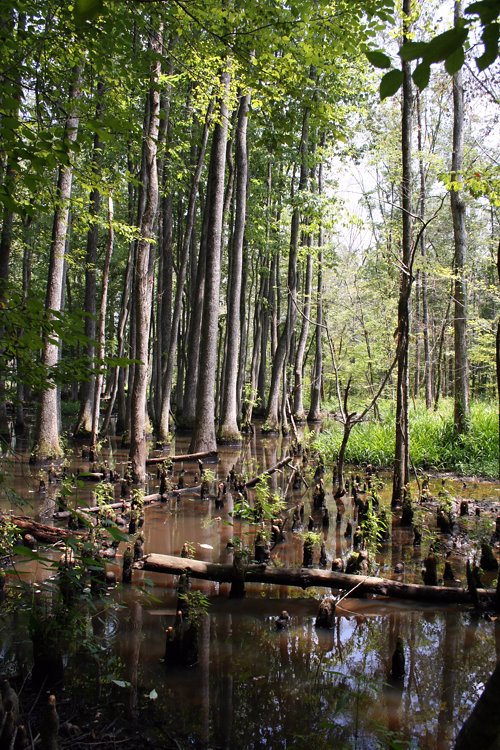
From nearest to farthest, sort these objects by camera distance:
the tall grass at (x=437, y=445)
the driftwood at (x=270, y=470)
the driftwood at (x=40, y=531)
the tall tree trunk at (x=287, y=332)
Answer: the driftwood at (x=40, y=531)
the driftwood at (x=270, y=470)
the tall grass at (x=437, y=445)
the tall tree trunk at (x=287, y=332)

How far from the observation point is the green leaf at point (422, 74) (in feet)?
4.39

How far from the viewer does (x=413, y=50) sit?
1326 millimetres

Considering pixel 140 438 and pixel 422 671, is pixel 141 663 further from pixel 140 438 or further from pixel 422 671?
pixel 140 438

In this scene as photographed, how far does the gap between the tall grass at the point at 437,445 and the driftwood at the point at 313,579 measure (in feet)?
22.6

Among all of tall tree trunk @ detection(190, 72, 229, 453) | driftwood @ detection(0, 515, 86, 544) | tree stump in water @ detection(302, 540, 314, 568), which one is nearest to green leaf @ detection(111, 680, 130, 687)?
tree stump in water @ detection(302, 540, 314, 568)

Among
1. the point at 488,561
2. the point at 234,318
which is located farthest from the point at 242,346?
the point at 488,561

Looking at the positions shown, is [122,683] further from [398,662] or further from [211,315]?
[211,315]

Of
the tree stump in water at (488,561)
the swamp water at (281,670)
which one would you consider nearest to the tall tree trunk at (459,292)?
the tree stump in water at (488,561)

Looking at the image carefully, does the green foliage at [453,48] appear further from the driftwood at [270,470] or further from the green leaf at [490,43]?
the driftwood at [270,470]

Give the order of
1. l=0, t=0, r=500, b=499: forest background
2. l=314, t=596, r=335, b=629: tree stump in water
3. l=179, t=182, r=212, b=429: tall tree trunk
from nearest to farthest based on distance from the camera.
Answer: l=0, t=0, r=500, b=499: forest background → l=314, t=596, r=335, b=629: tree stump in water → l=179, t=182, r=212, b=429: tall tree trunk

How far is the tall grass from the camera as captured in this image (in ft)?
38.7

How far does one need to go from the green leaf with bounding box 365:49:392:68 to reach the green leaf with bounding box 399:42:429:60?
129 mm

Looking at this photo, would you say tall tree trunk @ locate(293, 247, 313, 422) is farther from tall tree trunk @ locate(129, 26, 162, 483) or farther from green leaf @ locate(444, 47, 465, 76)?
green leaf @ locate(444, 47, 465, 76)

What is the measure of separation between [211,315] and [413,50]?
13.2 m
